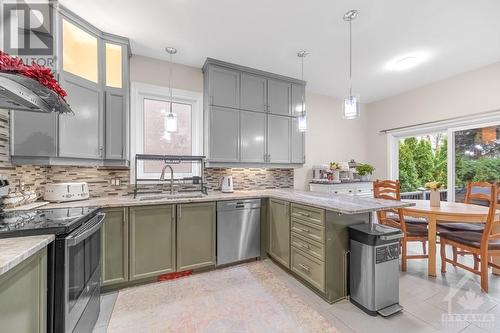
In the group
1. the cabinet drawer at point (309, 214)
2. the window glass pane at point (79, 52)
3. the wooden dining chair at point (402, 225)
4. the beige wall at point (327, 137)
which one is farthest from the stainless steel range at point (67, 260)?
the beige wall at point (327, 137)

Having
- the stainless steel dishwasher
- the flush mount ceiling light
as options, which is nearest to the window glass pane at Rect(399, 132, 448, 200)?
the flush mount ceiling light

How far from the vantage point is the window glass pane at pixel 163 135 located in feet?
10.0

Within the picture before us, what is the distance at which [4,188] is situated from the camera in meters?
1.39

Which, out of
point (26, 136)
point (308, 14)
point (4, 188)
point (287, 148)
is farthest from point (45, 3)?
point (287, 148)

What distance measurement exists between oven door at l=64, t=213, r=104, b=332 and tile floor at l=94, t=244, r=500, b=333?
0.43 meters

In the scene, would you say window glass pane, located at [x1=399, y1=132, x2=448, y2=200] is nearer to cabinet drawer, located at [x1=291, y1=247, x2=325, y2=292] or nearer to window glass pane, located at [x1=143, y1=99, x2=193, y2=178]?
cabinet drawer, located at [x1=291, y1=247, x2=325, y2=292]

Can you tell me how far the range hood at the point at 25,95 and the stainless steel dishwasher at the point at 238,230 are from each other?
1.78 meters

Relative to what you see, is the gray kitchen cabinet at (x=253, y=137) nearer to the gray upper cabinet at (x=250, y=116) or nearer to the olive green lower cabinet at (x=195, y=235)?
the gray upper cabinet at (x=250, y=116)

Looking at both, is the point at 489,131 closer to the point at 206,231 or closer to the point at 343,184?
the point at 343,184

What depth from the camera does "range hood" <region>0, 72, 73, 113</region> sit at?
1.17m

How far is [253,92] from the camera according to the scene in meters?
3.34

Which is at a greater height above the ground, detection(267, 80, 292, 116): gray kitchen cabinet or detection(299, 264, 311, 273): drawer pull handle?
detection(267, 80, 292, 116): gray kitchen cabinet

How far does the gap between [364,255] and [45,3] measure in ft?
11.8

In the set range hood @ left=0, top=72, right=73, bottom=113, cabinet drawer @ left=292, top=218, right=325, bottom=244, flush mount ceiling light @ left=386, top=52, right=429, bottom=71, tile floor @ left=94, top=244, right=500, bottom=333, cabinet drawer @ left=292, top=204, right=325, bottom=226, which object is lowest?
tile floor @ left=94, top=244, right=500, bottom=333
